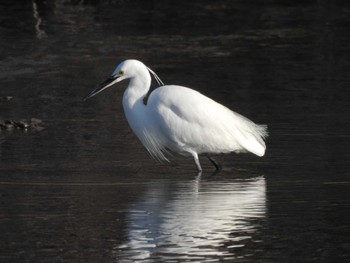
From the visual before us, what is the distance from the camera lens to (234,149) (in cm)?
1152

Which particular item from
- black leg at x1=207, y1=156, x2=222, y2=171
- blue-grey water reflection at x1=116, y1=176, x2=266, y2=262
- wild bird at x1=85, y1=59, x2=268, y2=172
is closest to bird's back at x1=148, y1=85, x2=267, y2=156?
wild bird at x1=85, y1=59, x2=268, y2=172

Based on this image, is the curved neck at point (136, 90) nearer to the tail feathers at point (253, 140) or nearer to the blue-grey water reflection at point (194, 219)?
the tail feathers at point (253, 140)

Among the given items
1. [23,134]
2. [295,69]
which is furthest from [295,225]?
[295,69]

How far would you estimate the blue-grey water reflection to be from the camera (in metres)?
7.96

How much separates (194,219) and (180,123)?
2574 mm

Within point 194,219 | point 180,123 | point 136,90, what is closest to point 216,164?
point 180,123

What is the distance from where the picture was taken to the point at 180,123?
1140 centimetres

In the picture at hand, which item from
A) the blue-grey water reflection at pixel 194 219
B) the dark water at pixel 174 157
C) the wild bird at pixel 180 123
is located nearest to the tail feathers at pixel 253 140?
the wild bird at pixel 180 123

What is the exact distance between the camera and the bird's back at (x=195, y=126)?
11.4m

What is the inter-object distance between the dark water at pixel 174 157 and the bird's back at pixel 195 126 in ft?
0.74

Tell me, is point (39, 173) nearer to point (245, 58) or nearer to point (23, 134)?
point (23, 134)

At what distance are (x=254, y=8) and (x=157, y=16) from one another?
2.15 m

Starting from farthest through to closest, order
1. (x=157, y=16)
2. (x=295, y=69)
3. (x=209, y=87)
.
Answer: (x=157, y=16)
(x=295, y=69)
(x=209, y=87)

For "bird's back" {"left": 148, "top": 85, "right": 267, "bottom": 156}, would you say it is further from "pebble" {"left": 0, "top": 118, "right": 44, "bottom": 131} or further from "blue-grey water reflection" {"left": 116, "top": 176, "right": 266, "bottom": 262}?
"pebble" {"left": 0, "top": 118, "right": 44, "bottom": 131}
